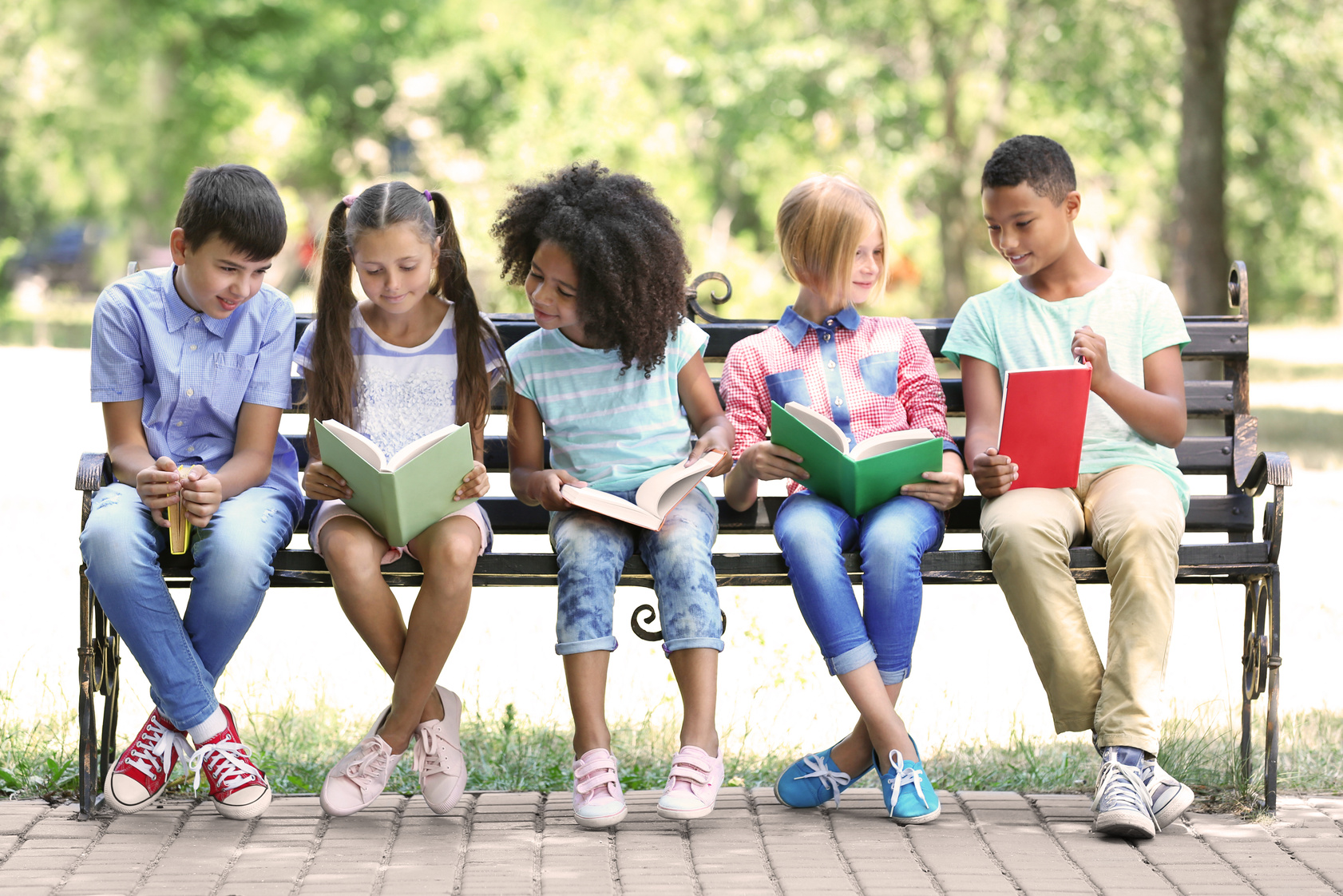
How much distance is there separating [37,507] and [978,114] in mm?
16049

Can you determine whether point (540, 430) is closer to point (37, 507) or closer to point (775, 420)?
point (775, 420)

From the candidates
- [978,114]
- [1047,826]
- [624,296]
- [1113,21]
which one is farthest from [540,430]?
[978,114]

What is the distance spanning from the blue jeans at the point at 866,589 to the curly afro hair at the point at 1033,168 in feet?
2.93

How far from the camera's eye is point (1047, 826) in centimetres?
319

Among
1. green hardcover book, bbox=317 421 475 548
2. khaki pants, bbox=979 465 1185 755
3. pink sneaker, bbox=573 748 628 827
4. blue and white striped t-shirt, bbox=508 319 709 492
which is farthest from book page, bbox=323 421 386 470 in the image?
khaki pants, bbox=979 465 1185 755

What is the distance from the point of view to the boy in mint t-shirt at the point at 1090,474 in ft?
10.2

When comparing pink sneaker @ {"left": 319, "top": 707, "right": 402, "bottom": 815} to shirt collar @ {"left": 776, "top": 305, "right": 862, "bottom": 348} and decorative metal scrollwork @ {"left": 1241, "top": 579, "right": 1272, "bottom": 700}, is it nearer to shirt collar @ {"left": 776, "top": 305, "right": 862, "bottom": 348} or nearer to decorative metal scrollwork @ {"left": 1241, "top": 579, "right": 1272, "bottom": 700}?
shirt collar @ {"left": 776, "top": 305, "right": 862, "bottom": 348}

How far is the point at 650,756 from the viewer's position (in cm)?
367

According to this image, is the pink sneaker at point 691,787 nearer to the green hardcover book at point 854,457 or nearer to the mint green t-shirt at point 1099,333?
the green hardcover book at point 854,457

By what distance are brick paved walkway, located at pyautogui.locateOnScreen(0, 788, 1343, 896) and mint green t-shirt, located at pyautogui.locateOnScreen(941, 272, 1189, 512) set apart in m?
0.86

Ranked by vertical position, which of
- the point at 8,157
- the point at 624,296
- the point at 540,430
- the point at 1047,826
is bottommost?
the point at 1047,826

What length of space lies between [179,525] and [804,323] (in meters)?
1.57

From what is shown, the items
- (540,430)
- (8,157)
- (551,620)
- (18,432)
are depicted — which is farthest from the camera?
(8,157)

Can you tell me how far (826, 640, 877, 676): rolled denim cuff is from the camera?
313 cm
